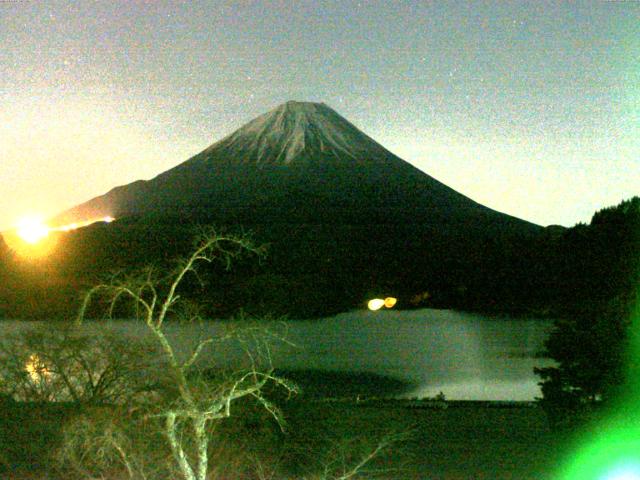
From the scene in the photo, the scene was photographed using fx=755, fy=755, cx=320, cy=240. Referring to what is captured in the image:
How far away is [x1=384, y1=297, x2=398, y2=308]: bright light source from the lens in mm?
37594

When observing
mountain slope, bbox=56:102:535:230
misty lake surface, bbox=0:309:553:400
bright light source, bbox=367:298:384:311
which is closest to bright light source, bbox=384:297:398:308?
bright light source, bbox=367:298:384:311

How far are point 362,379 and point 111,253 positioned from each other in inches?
692

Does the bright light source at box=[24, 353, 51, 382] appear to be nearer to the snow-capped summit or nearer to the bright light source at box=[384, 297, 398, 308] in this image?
the bright light source at box=[384, 297, 398, 308]

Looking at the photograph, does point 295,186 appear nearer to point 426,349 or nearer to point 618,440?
point 426,349

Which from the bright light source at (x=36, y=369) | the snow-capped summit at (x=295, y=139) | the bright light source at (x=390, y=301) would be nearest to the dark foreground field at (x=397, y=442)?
the bright light source at (x=36, y=369)

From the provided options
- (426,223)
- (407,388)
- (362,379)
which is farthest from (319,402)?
(426,223)

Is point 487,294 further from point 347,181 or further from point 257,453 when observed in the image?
point 347,181

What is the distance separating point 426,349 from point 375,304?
1295cm

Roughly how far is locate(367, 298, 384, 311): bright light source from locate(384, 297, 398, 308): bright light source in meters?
0.20

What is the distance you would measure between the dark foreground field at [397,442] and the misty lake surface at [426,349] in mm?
1278

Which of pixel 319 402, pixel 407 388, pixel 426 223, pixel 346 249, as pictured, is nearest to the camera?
pixel 319 402

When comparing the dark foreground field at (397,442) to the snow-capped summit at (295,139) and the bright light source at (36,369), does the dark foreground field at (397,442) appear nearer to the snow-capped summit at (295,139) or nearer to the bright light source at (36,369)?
the bright light source at (36,369)

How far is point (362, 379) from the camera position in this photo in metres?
17.2

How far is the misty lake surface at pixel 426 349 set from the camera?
603 inches
